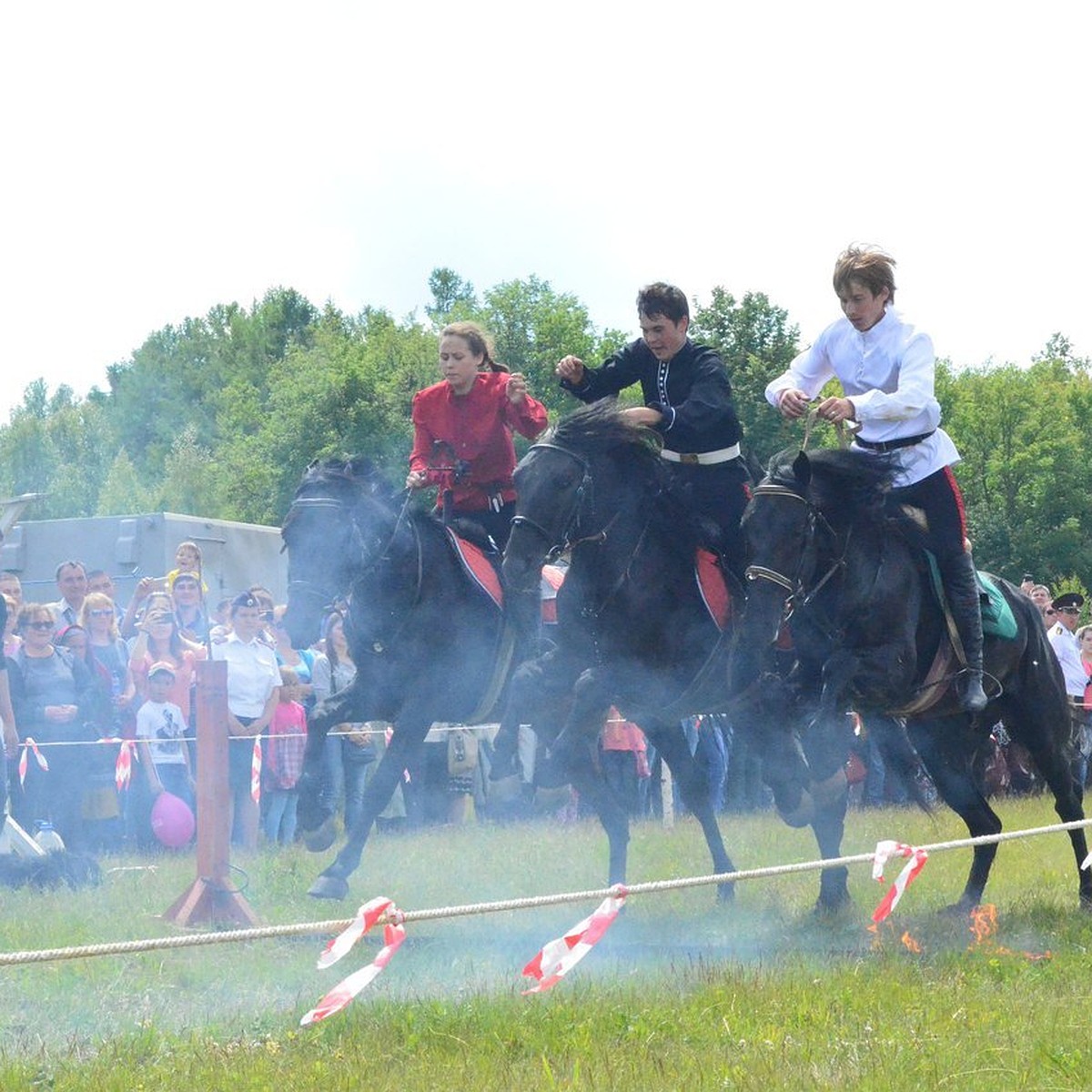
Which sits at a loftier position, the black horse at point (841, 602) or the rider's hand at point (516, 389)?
the rider's hand at point (516, 389)

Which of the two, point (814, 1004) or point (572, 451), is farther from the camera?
point (572, 451)

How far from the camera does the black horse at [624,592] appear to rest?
344 inches

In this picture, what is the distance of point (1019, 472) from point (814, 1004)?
58785 millimetres

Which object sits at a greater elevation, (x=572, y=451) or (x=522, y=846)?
(x=572, y=451)

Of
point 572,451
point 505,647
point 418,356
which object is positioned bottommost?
point 505,647

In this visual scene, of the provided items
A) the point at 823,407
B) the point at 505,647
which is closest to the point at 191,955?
the point at 505,647

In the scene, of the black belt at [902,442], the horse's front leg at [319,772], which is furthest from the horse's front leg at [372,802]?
the black belt at [902,442]

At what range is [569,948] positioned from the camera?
5762 mm

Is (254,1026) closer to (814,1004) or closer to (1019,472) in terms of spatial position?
(814,1004)

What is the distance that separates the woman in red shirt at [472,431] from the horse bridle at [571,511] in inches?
39.7

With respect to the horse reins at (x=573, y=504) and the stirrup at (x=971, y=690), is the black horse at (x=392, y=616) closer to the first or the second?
the horse reins at (x=573, y=504)

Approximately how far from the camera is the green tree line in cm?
5728

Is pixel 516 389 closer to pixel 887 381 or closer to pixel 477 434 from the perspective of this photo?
pixel 477 434

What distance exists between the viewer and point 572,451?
8.77m
